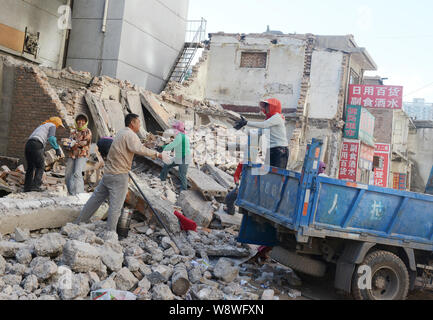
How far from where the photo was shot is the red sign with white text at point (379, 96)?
20547 mm

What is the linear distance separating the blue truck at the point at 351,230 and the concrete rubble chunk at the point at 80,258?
2.12m

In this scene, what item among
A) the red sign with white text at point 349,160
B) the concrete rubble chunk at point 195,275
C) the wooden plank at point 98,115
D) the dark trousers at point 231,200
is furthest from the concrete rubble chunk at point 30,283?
the red sign with white text at point 349,160

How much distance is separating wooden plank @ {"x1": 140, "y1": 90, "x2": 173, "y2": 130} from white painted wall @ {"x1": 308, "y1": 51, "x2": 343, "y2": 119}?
917cm

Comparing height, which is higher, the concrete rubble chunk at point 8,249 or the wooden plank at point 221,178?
the wooden plank at point 221,178

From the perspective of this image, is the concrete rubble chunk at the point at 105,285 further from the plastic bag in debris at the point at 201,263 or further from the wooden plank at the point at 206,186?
the wooden plank at the point at 206,186

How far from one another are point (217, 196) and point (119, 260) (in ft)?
12.4

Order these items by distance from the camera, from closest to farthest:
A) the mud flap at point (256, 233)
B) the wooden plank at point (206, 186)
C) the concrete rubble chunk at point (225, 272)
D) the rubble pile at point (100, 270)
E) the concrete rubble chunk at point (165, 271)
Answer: the rubble pile at point (100, 270)
the concrete rubble chunk at point (165, 271)
the concrete rubble chunk at point (225, 272)
the mud flap at point (256, 233)
the wooden plank at point (206, 186)

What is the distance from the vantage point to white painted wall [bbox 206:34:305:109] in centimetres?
2012

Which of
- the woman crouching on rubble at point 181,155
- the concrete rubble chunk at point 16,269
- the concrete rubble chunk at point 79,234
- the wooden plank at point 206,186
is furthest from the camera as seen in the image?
the woman crouching on rubble at point 181,155

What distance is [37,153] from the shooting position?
7168 millimetres

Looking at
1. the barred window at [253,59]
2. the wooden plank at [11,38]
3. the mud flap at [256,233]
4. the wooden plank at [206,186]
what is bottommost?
the mud flap at [256,233]

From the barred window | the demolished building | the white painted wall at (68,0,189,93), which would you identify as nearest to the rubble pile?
the white painted wall at (68,0,189,93)

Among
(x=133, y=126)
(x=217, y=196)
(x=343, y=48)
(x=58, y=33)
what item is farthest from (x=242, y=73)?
(x=133, y=126)
